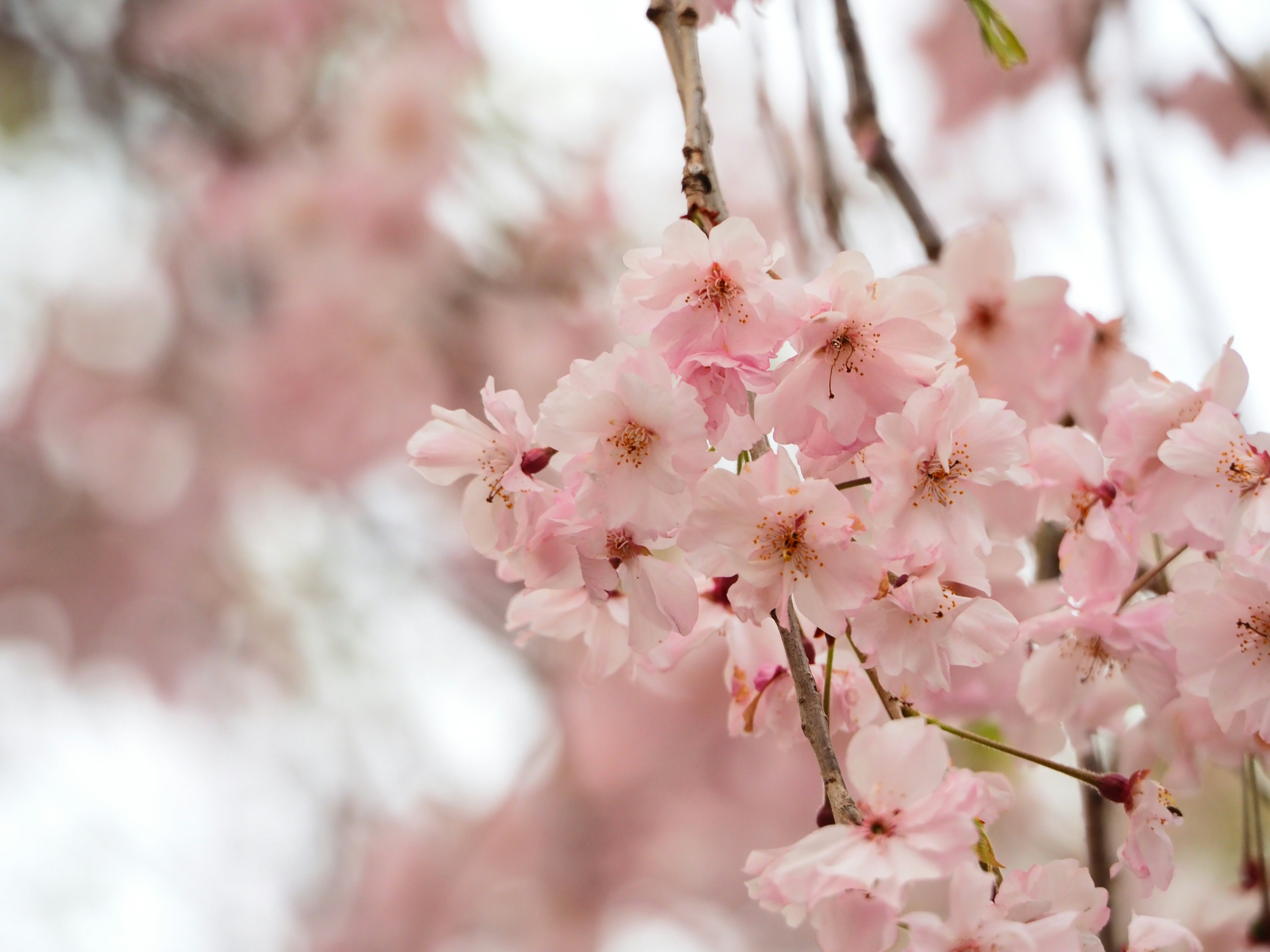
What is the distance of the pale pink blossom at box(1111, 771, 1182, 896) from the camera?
517 millimetres

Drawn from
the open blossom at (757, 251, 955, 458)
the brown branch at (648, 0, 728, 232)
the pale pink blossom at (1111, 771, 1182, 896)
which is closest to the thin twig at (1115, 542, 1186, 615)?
the pale pink blossom at (1111, 771, 1182, 896)

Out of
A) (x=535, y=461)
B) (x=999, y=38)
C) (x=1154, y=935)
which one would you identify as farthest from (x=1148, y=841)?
(x=999, y=38)

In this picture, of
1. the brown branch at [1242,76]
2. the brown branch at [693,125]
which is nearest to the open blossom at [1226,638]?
the brown branch at [693,125]

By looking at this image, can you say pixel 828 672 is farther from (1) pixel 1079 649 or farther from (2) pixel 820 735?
(1) pixel 1079 649

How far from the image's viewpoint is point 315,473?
2385 mm

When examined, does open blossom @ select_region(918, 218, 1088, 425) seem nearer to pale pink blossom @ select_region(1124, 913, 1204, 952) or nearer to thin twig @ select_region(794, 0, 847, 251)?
thin twig @ select_region(794, 0, 847, 251)

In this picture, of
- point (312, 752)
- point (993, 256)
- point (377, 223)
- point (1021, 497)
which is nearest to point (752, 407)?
point (1021, 497)

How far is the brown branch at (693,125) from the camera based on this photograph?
19.5 inches

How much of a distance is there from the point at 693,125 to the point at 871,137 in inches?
18.6

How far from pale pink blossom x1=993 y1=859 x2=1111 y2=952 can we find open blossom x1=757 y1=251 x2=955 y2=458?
216mm

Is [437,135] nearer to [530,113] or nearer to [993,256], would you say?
[530,113]

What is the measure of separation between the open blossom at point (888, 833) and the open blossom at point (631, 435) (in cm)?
14

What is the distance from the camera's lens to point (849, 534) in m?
0.47

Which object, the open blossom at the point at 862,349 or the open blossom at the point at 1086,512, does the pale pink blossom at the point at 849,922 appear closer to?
the open blossom at the point at 862,349
